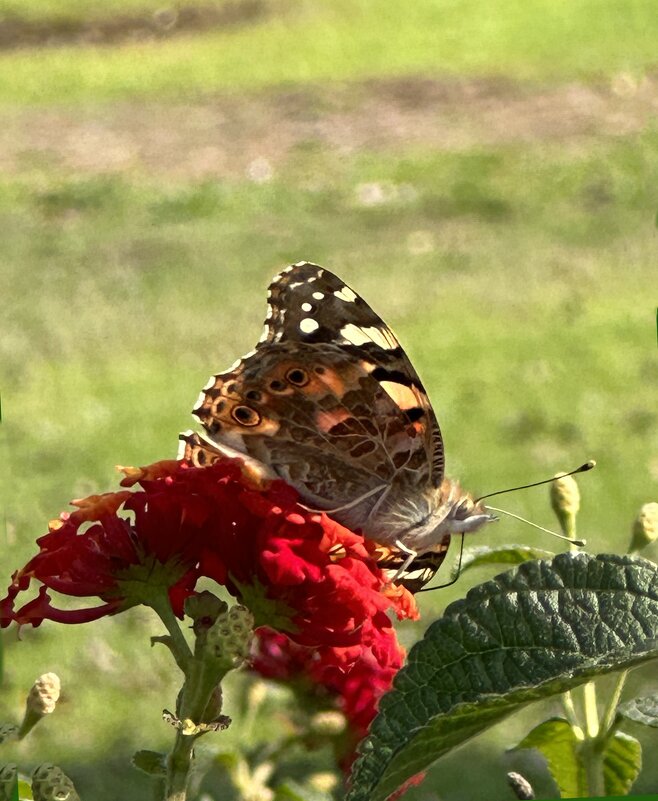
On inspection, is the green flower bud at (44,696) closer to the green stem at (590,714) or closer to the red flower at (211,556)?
the red flower at (211,556)

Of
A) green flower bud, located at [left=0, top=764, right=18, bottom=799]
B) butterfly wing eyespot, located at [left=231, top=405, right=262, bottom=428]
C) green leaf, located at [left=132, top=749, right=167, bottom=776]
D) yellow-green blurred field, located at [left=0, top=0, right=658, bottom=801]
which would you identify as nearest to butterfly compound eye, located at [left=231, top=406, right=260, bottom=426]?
butterfly wing eyespot, located at [left=231, top=405, right=262, bottom=428]

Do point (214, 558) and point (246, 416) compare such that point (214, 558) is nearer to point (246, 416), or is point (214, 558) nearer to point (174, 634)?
point (174, 634)

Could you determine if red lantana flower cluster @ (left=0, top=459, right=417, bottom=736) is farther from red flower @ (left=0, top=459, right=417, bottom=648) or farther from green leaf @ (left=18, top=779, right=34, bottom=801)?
green leaf @ (left=18, top=779, right=34, bottom=801)

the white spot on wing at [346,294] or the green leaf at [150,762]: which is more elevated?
the white spot on wing at [346,294]

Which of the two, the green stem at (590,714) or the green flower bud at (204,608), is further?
the green stem at (590,714)

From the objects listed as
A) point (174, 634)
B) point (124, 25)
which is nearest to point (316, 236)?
point (124, 25)

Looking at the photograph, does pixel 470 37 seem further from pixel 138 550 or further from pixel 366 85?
pixel 138 550

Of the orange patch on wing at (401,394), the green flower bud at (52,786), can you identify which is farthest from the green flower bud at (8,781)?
the orange patch on wing at (401,394)

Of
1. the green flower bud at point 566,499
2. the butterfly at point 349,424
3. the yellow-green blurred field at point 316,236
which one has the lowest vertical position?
the green flower bud at point 566,499
